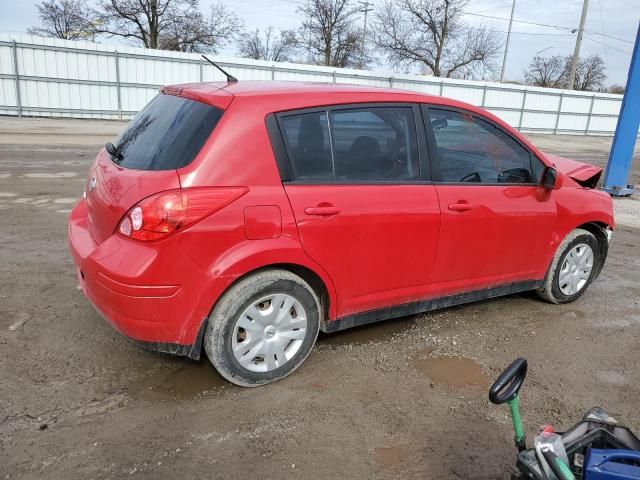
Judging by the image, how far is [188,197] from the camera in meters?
2.79

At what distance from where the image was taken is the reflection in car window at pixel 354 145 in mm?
3156

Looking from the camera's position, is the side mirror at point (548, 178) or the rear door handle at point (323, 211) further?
the side mirror at point (548, 178)

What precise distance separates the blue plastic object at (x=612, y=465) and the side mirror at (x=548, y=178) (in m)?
2.70

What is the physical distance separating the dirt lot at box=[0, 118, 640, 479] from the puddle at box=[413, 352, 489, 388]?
0.01 metres

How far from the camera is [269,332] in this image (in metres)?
3.13

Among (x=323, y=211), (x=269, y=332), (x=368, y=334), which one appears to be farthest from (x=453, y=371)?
(x=323, y=211)

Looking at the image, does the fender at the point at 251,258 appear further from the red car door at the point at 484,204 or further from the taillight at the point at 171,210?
the red car door at the point at 484,204

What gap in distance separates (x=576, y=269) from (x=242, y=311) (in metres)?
3.17

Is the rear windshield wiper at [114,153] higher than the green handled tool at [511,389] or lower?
higher

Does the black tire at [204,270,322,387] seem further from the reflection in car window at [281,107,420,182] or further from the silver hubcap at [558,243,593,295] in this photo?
the silver hubcap at [558,243,593,295]

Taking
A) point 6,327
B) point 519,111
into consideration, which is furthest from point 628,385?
point 519,111

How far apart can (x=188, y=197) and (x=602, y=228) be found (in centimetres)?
377

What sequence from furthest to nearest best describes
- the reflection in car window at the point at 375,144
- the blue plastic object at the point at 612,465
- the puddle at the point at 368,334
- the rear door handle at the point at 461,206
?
the puddle at the point at 368,334 < the rear door handle at the point at 461,206 < the reflection in car window at the point at 375,144 < the blue plastic object at the point at 612,465

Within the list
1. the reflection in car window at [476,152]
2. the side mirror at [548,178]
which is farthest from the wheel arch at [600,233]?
the reflection in car window at [476,152]
